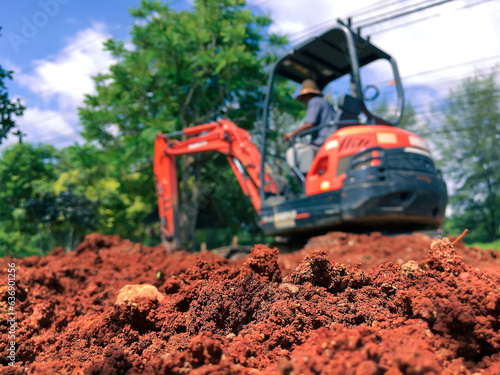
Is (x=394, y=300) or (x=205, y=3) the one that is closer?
(x=394, y=300)

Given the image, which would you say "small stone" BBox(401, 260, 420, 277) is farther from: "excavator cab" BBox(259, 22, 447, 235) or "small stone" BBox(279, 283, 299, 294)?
"excavator cab" BBox(259, 22, 447, 235)

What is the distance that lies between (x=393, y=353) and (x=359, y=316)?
2.09 feet

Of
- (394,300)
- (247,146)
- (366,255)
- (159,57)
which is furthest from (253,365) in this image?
(159,57)

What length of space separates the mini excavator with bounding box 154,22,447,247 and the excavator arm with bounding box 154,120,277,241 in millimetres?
46

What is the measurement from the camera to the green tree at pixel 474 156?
993 inches

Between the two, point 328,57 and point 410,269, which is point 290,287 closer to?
point 410,269

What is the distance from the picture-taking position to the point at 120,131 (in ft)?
40.4

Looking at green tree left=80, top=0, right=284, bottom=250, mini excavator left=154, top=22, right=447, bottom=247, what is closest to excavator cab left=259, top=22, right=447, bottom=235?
mini excavator left=154, top=22, right=447, bottom=247

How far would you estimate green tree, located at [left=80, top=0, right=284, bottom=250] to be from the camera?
10930 mm

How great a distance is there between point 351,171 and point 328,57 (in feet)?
7.64

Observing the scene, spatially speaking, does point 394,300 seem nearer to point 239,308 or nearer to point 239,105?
point 239,308

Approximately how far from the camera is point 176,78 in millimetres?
11328

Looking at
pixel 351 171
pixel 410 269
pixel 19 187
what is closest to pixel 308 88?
pixel 351 171

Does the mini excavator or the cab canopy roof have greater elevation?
the cab canopy roof
